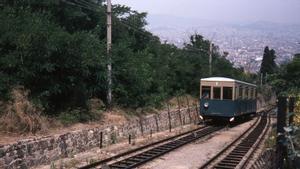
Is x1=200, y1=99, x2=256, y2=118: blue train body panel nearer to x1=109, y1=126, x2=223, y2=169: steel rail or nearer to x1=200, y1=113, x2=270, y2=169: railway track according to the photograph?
x1=200, y1=113, x2=270, y2=169: railway track

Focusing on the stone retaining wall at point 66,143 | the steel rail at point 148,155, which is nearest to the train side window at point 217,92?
the stone retaining wall at point 66,143

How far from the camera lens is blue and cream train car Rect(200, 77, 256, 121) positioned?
3023cm

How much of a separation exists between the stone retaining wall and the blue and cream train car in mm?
5314

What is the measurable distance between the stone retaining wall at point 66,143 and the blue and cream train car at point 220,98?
17.4 ft

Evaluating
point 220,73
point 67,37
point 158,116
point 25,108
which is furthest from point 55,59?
point 220,73

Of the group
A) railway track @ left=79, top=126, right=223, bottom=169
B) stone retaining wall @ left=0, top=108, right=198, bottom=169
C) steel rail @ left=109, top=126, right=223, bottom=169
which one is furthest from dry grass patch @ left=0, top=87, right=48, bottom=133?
steel rail @ left=109, top=126, right=223, bottom=169

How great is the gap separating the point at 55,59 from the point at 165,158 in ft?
18.2

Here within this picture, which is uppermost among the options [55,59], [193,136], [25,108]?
[55,59]

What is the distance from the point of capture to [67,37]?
61.6ft

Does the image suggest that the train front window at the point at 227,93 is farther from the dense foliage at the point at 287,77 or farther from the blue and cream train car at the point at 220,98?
the dense foliage at the point at 287,77

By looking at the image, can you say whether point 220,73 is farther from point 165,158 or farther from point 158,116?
point 165,158

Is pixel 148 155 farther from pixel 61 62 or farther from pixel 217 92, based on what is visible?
pixel 217 92

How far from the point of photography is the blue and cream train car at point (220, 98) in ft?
99.2

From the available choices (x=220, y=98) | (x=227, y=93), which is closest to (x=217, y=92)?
(x=220, y=98)
